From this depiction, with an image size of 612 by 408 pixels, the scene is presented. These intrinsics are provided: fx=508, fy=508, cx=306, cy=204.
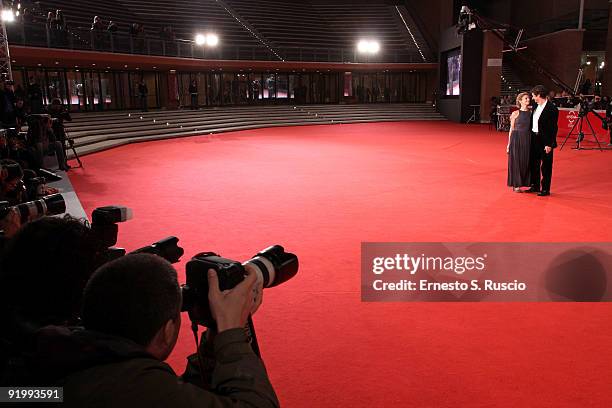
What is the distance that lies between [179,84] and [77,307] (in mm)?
26842

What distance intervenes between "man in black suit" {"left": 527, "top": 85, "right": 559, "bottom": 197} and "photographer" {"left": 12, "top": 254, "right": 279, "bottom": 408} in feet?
22.5

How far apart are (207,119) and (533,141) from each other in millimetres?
17596

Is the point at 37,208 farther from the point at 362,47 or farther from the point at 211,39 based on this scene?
the point at 362,47

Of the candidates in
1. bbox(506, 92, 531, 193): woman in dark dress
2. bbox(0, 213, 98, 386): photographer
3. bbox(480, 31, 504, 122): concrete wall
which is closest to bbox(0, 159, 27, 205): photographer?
bbox(0, 213, 98, 386): photographer

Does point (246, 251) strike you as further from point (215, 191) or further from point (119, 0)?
point (119, 0)

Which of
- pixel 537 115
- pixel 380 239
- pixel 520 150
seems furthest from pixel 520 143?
pixel 380 239

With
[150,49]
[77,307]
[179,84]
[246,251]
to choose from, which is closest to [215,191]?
[246,251]

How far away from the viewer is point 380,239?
5.53 metres

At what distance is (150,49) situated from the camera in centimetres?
2162

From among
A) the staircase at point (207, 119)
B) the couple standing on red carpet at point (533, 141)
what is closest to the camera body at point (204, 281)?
the couple standing on red carpet at point (533, 141)

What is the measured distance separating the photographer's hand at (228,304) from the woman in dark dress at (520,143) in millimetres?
6889

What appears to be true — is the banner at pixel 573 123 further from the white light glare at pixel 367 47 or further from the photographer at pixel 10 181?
the photographer at pixel 10 181

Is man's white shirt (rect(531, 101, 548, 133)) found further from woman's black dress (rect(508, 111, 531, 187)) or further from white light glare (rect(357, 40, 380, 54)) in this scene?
white light glare (rect(357, 40, 380, 54))

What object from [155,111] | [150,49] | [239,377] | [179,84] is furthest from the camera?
[179,84]
